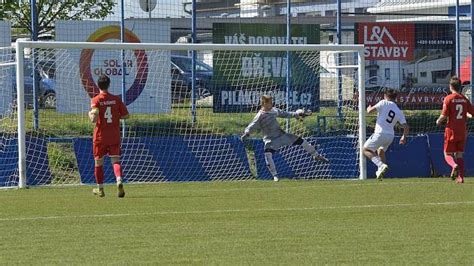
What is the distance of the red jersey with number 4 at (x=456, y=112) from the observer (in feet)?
67.4

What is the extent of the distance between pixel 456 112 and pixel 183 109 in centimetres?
575

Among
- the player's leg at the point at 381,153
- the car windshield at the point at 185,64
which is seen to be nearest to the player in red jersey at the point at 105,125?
the player's leg at the point at 381,153

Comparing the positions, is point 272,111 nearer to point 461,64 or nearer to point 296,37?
point 296,37

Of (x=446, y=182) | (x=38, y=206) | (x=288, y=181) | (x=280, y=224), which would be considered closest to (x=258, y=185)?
(x=288, y=181)

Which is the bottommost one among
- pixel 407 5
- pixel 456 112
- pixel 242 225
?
pixel 242 225

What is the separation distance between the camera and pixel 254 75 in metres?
24.7

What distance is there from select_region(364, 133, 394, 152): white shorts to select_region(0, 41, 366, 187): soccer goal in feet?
2.24

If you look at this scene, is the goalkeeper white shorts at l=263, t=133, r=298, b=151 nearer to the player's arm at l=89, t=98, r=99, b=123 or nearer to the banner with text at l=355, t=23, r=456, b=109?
the player's arm at l=89, t=98, r=99, b=123

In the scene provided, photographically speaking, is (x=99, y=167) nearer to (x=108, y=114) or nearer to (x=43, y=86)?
(x=108, y=114)

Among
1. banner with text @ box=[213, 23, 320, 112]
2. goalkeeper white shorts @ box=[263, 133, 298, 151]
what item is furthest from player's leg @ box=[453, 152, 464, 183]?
banner with text @ box=[213, 23, 320, 112]

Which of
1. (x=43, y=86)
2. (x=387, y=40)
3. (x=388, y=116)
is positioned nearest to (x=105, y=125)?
(x=43, y=86)

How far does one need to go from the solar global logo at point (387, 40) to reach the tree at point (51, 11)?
20.1ft

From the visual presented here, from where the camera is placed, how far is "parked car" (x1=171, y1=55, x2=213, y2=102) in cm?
2356

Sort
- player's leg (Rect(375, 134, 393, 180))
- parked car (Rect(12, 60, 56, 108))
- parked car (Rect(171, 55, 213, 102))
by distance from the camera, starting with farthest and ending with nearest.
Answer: parked car (Rect(171, 55, 213, 102)) → parked car (Rect(12, 60, 56, 108)) → player's leg (Rect(375, 134, 393, 180))
